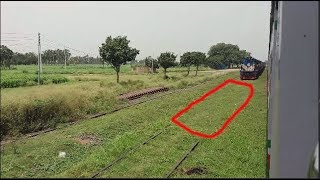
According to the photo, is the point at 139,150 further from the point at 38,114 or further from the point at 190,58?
the point at 190,58

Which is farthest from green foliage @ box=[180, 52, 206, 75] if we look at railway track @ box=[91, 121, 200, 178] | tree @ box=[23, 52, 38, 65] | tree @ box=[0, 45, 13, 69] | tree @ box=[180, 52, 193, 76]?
railway track @ box=[91, 121, 200, 178]

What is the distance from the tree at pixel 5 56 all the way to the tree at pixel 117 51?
3312 cm

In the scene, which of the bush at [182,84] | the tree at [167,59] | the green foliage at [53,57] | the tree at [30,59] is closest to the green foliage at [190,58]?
the tree at [167,59]

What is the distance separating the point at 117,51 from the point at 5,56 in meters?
36.6

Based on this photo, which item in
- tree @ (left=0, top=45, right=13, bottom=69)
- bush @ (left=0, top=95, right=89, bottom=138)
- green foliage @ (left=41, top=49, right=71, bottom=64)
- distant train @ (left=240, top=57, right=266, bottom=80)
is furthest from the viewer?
green foliage @ (left=41, top=49, right=71, bottom=64)

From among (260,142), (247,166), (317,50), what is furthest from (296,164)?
(260,142)

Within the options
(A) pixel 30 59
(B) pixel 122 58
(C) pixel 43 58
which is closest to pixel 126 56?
(B) pixel 122 58

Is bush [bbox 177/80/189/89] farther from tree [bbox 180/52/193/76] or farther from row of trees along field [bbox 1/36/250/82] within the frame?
tree [bbox 180/52/193/76]

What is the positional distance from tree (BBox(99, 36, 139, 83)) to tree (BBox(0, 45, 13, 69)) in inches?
1304

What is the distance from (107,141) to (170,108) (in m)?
10.2

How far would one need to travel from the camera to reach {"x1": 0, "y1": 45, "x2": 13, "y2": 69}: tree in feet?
209

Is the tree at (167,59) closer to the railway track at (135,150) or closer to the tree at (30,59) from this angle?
the railway track at (135,150)

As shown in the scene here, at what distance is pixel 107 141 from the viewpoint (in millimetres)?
13438

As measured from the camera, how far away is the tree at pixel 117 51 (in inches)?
1486
